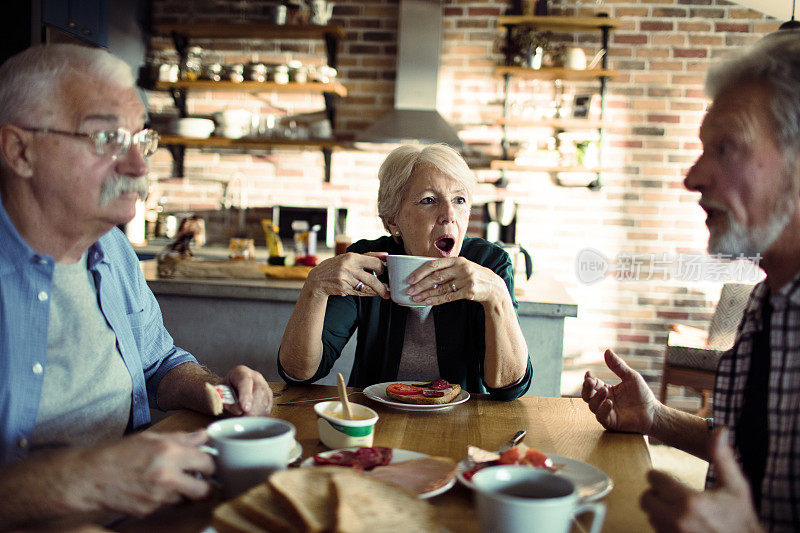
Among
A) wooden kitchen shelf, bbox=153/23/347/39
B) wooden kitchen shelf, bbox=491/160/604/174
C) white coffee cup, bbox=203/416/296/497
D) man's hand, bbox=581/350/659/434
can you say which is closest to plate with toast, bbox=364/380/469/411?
man's hand, bbox=581/350/659/434

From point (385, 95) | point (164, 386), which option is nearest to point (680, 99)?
point (385, 95)

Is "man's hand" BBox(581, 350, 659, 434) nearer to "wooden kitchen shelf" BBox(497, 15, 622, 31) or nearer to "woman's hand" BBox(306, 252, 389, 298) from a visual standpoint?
"woman's hand" BBox(306, 252, 389, 298)

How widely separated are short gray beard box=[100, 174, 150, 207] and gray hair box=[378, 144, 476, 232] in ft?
2.51

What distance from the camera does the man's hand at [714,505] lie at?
0.73 m

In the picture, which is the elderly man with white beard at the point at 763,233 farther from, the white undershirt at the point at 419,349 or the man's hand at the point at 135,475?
the white undershirt at the point at 419,349

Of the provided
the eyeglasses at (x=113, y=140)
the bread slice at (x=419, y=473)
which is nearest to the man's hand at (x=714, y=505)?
the bread slice at (x=419, y=473)

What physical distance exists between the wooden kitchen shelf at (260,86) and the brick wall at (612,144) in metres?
A: 0.33

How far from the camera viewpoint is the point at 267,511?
0.74 meters

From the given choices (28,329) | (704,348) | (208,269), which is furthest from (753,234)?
(704,348)

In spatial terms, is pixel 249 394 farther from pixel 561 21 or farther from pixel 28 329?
A: pixel 561 21

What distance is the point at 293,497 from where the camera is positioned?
0.74 m

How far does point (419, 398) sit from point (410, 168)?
0.73 metres

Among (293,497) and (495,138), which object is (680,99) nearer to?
(495,138)

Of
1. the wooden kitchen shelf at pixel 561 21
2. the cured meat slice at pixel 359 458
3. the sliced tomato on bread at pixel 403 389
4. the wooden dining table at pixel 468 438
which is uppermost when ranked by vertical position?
the wooden kitchen shelf at pixel 561 21
